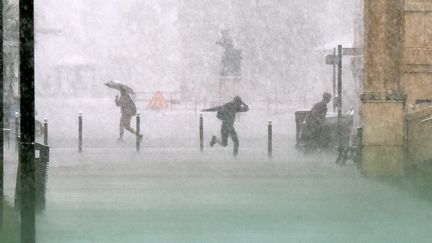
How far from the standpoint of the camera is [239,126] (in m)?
41.0

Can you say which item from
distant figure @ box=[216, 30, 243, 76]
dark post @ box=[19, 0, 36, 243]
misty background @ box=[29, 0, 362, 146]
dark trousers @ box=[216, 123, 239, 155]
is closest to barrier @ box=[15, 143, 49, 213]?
dark post @ box=[19, 0, 36, 243]

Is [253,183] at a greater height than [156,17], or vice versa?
[156,17]

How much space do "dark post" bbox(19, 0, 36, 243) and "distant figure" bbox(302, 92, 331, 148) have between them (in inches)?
602

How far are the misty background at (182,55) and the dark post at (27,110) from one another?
100 feet

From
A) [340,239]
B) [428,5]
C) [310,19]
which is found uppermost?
[310,19]

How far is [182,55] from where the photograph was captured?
80.8 metres

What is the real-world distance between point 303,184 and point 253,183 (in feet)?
2.59

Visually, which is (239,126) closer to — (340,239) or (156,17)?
(340,239)

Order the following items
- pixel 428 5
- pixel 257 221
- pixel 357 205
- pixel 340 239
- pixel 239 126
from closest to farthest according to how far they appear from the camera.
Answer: pixel 340 239 → pixel 257 221 → pixel 357 205 → pixel 428 5 → pixel 239 126

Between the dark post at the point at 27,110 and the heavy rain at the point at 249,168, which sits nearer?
the dark post at the point at 27,110

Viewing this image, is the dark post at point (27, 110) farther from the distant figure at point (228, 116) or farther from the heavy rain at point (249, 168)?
the distant figure at point (228, 116)

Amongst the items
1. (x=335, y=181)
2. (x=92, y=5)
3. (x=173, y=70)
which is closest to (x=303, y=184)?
(x=335, y=181)

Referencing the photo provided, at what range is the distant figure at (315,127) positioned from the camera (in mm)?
23406

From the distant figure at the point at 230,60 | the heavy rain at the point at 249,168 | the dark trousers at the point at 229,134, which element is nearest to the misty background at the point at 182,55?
the distant figure at the point at 230,60
